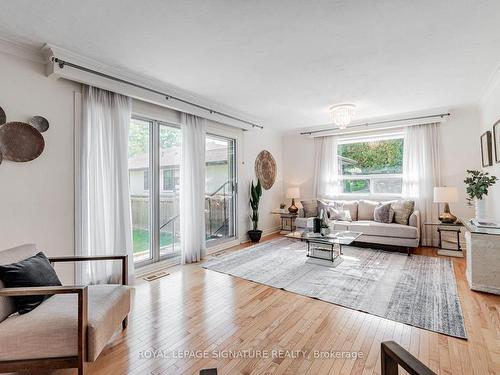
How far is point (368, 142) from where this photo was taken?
5621 millimetres

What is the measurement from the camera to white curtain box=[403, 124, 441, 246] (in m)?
4.75

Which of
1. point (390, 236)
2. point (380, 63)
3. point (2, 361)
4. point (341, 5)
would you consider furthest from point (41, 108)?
point (390, 236)

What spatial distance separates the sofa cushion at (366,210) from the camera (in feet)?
16.7

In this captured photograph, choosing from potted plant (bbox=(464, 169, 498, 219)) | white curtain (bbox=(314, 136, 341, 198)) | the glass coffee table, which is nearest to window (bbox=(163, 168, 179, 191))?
the glass coffee table

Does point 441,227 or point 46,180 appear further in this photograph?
point 441,227

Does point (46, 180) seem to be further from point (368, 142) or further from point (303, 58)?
point (368, 142)

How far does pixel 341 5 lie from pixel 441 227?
4023 mm

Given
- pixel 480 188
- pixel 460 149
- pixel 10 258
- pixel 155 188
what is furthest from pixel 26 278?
pixel 460 149

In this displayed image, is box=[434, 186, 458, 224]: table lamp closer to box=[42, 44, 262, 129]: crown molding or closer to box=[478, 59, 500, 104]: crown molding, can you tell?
box=[478, 59, 500, 104]: crown molding

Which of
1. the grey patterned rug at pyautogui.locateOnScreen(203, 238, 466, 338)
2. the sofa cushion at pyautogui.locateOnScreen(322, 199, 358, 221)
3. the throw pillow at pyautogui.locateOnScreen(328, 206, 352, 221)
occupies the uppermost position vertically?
the sofa cushion at pyautogui.locateOnScreen(322, 199, 358, 221)

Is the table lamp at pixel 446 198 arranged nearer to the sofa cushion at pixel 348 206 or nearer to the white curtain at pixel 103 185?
the sofa cushion at pixel 348 206

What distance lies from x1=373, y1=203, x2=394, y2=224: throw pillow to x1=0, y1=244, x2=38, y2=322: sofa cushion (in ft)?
16.3

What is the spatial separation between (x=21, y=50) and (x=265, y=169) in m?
4.48

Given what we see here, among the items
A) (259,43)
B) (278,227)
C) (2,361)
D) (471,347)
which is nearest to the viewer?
(2,361)
